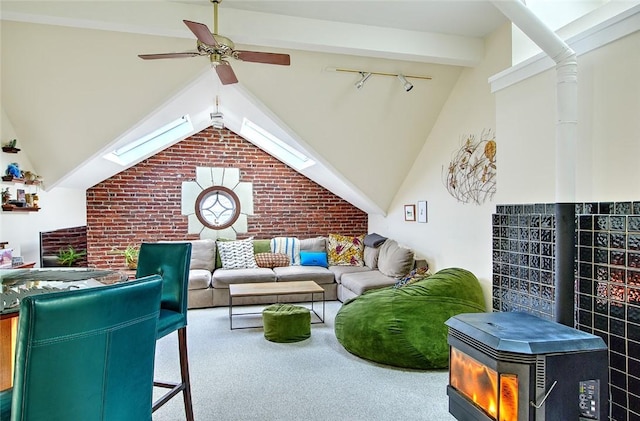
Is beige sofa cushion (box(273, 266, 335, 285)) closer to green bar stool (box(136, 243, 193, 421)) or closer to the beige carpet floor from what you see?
the beige carpet floor

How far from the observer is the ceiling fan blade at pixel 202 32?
2183mm

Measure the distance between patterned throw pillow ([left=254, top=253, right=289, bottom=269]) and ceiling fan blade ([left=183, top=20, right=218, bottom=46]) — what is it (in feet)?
12.3

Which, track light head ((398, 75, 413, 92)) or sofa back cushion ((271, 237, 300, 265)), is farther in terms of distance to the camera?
sofa back cushion ((271, 237, 300, 265))

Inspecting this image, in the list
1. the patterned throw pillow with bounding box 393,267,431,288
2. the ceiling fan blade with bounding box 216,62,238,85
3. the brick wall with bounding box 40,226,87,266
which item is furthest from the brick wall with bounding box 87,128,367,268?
the ceiling fan blade with bounding box 216,62,238,85

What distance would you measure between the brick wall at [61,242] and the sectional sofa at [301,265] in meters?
1.58

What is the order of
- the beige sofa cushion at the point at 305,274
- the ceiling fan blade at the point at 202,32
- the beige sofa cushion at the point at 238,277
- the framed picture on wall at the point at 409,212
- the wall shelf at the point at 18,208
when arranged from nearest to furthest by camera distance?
the ceiling fan blade at the point at 202,32
the wall shelf at the point at 18,208
the framed picture on wall at the point at 409,212
the beige sofa cushion at the point at 238,277
the beige sofa cushion at the point at 305,274

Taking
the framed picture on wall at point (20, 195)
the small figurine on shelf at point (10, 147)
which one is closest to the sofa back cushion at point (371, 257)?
the framed picture on wall at point (20, 195)

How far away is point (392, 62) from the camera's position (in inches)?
149

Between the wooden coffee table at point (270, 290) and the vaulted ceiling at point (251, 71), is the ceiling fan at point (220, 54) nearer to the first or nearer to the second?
the vaulted ceiling at point (251, 71)

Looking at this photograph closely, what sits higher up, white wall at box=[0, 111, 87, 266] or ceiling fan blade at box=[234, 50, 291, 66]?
ceiling fan blade at box=[234, 50, 291, 66]

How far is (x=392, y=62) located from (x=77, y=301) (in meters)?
3.49

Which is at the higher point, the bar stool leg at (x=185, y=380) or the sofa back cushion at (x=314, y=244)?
the sofa back cushion at (x=314, y=244)

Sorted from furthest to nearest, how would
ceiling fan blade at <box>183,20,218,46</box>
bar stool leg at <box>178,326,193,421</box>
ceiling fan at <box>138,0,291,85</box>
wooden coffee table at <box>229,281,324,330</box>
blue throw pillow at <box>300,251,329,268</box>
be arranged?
1. blue throw pillow at <box>300,251,329,268</box>
2. wooden coffee table at <box>229,281,324,330</box>
3. ceiling fan at <box>138,0,291,85</box>
4. bar stool leg at <box>178,326,193,421</box>
5. ceiling fan blade at <box>183,20,218,46</box>

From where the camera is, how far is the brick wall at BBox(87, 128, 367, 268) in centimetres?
594
